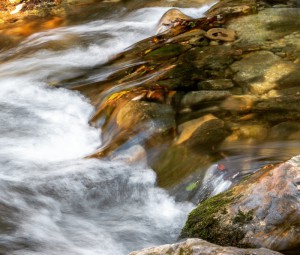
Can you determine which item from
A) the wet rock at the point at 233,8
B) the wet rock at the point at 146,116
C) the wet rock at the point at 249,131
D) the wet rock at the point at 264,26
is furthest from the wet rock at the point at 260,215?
the wet rock at the point at 233,8

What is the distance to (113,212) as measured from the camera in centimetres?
521

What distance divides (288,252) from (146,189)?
225 centimetres

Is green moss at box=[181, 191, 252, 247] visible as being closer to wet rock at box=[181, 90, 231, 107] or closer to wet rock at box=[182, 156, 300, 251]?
wet rock at box=[182, 156, 300, 251]

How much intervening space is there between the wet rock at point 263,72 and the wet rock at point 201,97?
1.36 ft

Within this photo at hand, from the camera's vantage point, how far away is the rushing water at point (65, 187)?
4.59 meters

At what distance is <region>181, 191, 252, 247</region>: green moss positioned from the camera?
11.8ft

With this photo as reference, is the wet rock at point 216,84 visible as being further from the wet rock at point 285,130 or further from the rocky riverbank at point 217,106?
the wet rock at point 285,130

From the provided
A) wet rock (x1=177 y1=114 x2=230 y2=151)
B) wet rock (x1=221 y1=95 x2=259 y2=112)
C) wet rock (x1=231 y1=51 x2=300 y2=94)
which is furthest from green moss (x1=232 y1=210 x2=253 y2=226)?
wet rock (x1=231 y1=51 x2=300 y2=94)

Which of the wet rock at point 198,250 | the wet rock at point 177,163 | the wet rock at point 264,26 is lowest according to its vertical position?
the wet rock at point 177,163

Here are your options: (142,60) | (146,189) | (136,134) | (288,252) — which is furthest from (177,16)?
(288,252)

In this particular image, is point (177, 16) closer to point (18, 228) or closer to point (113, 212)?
point (113, 212)

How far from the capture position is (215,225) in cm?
373

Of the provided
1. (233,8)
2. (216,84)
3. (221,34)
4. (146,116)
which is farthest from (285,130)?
(233,8)

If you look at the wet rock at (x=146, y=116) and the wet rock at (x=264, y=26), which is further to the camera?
the wet rock at (x=264, y=26)
